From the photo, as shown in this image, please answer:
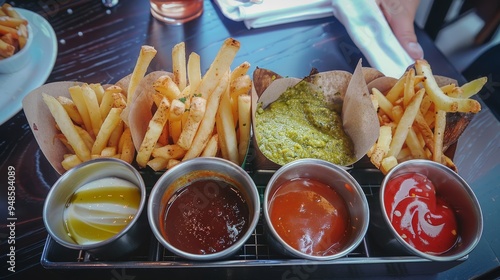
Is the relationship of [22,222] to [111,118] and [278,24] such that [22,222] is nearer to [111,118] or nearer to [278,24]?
[111,118]

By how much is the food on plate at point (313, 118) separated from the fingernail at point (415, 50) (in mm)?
664

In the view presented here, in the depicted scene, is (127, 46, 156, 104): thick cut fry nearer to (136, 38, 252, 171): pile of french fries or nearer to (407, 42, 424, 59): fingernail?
(136, 38, 252, 171): pile of french fries

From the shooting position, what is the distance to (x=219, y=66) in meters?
1.61

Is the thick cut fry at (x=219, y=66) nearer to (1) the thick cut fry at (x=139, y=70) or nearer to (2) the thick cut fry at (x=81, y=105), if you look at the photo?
(1) the thick cut fry at (x=139, y=70)

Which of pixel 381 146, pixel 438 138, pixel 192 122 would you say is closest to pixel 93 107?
pixel 192 122

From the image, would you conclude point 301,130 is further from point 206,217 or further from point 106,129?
point 106,129

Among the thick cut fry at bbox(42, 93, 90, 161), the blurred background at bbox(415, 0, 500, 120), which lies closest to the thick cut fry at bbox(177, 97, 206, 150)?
the thick cut fry at bbox(42, 93, 90, 161)

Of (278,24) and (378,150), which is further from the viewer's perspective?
(278,24)

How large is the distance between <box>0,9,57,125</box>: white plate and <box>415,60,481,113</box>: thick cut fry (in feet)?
7.08

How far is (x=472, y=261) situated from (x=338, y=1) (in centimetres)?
183

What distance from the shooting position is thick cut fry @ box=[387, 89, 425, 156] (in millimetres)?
1775

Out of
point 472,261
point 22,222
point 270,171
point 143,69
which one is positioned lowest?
point 472,261

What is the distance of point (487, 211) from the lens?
6.43ft

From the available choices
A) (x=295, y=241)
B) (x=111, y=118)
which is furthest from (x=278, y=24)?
(x=295, y=241)
